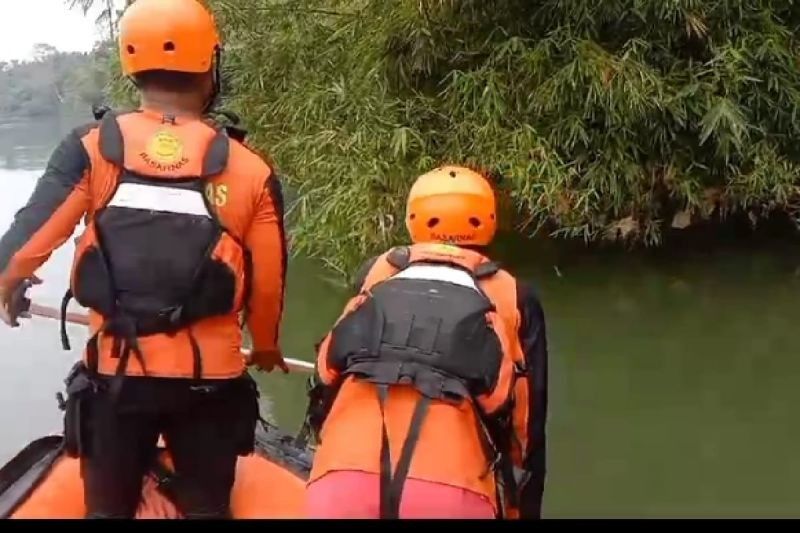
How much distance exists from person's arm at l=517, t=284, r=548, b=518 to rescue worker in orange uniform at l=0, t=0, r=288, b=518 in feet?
1.58

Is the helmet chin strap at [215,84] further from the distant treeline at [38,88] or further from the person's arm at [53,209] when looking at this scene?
the distant treeline at [38,88]

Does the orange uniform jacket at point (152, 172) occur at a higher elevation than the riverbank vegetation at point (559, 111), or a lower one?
higher

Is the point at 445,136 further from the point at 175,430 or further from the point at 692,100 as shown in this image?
the point at 175,430

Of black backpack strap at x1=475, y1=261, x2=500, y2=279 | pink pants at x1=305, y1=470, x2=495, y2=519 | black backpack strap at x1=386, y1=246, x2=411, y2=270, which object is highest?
black backpack strap at x1=386, y1=246, x2=411, y2=270

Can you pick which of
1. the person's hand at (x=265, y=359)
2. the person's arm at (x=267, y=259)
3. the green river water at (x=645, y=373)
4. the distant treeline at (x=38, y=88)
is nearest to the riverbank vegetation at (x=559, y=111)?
the green river water at (x=645, y=373)

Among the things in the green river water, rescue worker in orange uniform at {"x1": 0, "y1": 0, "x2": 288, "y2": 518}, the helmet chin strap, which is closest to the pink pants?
rescue worker in orange uniform at {"x1": 0, "y1": 0, "x2": 288, "y2": 518}

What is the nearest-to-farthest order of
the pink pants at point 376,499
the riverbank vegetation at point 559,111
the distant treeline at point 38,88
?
1. the pink pants at point 376,499
2. the riverbank vegetation at point 559,111
3. the distant treeline at point 38,88

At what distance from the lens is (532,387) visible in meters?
1.86

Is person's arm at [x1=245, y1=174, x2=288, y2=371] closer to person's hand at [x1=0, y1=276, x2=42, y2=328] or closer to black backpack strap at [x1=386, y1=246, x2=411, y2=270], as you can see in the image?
black backpack strap at [x1=386, y1=246, x2=411, y2=270]

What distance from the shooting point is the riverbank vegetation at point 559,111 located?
5562 mm

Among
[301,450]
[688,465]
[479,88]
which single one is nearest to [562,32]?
[479,88]

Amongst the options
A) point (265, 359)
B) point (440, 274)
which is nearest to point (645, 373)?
point (265, 359)

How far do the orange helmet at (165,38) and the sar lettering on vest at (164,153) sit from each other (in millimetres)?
128

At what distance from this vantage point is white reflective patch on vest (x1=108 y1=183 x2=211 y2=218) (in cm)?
179
